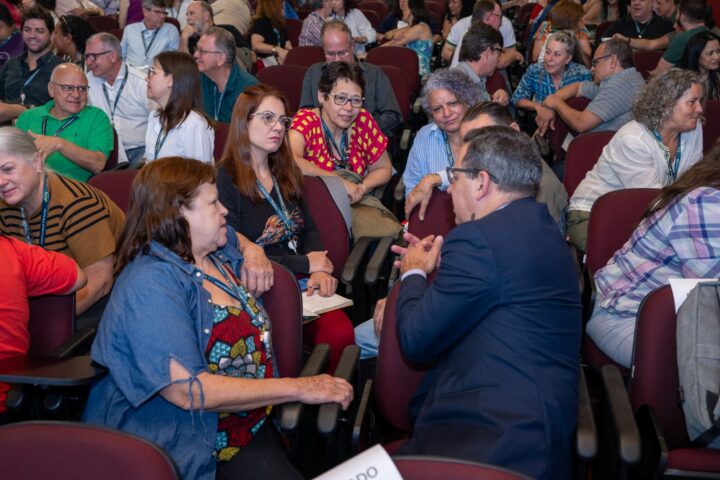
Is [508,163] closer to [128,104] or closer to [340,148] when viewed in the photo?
[340,148]

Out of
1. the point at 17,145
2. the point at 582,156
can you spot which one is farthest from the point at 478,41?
the point at 17,145

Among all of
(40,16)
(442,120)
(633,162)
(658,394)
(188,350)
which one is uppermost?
(40,16)

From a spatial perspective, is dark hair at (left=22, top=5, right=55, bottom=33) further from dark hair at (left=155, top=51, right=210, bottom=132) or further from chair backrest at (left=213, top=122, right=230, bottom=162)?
chair backrest at (left=213, top=122, right=230, bottom=162)

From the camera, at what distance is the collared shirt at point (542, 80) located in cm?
490

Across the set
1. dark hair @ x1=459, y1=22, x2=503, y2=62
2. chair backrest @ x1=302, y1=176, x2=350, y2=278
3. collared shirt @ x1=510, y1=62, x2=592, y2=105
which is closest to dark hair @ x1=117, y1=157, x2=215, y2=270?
chair backrest @ x1=302, y1=176, x2=350, y2=278

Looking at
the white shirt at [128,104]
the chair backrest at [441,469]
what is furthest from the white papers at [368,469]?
the white shirt at [128,104]

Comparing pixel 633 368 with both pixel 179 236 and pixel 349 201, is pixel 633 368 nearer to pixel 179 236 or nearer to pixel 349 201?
pixel 179 236

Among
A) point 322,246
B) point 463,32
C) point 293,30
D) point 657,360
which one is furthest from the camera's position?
point 293,30

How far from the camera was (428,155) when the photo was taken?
138 inches

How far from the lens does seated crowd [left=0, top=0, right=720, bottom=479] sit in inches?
73.7

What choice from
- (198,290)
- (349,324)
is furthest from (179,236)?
(349,324)

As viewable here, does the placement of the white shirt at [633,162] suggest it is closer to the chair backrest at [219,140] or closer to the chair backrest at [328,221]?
the chair backrest at [328,221]

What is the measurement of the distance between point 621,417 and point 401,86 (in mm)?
3531

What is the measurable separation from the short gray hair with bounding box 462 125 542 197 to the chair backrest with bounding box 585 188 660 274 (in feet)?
2.77
